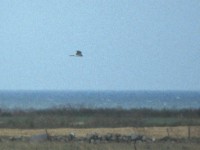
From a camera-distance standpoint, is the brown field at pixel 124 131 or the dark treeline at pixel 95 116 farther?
the dark treeline at pixel 95 116

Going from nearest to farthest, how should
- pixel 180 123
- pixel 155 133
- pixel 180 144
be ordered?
pixel 180 144
pixel 155 133
pixel 180 123

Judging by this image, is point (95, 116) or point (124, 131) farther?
point (95, 116)

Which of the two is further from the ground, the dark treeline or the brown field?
the dark treeline

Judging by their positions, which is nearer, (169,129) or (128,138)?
(128,138)

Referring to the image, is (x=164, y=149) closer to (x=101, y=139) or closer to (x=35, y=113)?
(x=101, y=139)

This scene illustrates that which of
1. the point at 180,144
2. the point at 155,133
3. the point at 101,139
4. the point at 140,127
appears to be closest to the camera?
the point at 180,144

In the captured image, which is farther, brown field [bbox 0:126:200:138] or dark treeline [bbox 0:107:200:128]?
dark treeline [bbox 0:107:200:128]

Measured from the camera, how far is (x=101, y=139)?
26.0 m

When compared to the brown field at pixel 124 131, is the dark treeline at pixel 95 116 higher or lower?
higher

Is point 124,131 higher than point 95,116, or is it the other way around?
point 95,116

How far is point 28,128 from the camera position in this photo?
106 ft

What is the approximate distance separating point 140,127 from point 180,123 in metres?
3.02

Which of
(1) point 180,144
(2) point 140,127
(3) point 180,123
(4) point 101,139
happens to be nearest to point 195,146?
(1) point 180,144

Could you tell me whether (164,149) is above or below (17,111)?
below
